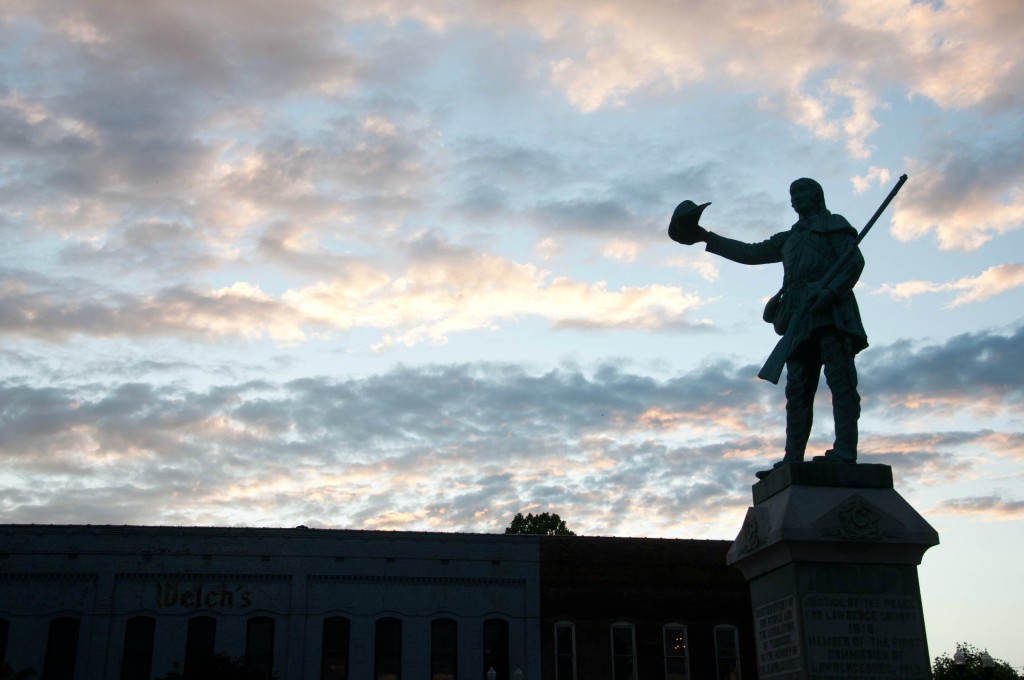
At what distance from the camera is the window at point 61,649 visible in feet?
129

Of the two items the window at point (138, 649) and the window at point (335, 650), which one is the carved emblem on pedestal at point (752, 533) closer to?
the window at point (335, 650)

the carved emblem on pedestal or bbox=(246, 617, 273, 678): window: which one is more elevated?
bbox=(246, 617, 273, 678): window

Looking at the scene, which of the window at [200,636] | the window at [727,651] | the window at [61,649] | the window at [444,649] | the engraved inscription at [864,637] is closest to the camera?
the engraved inscription at [864,637]

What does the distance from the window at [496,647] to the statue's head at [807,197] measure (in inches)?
1252

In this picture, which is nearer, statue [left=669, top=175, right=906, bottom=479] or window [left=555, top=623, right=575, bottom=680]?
statue [left=669, top=175, right=906, bottom=479]

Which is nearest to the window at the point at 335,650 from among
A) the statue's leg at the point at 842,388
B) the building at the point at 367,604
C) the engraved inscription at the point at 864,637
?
the building at the point at 367,604

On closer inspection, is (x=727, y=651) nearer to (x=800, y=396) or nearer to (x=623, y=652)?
(x=623, y=652)

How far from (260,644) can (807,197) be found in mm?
32977

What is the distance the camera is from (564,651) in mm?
42594

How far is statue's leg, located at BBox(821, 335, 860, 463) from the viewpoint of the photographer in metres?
12.3

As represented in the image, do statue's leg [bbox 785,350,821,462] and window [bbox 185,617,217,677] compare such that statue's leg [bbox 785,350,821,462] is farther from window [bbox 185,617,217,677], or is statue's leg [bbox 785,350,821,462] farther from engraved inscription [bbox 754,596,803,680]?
window [bbox 185,617,217,677]

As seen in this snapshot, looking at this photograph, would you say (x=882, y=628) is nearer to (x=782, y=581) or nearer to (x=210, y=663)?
(x=782, y=581)

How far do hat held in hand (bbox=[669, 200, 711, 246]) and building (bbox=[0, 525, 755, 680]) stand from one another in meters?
30.4

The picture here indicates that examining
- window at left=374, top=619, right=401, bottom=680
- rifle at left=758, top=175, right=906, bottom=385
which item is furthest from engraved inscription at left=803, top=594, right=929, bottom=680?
window at left=374, top=619, right=401, bottom=680
